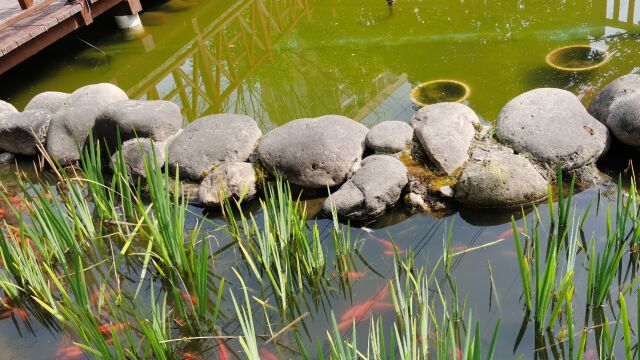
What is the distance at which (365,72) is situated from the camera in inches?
221

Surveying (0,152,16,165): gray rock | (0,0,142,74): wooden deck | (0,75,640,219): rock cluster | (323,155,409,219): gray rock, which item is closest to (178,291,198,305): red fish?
(0,75,640,219): rock cluster

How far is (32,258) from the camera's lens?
9.82 ft

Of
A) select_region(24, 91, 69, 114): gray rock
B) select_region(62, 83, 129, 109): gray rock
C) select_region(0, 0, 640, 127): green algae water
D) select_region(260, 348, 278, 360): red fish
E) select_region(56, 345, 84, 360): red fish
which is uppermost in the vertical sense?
select_region(62, 83, 129, 109): gray rock

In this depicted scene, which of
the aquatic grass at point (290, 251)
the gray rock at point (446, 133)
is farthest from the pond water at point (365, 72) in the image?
the gray rock at point (446, 133)

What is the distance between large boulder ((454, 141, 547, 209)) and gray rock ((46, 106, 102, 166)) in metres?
2.90

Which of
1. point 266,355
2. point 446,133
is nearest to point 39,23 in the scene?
point 446,133

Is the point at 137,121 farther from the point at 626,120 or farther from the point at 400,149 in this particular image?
the point at 626,120

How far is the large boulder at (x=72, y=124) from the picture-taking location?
458 centimetres

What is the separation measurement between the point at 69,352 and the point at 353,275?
148 centimetres

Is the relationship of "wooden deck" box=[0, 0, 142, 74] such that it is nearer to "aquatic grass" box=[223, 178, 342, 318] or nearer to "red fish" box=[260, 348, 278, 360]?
"aquatic grass" box=[223, 178, 342, 318]

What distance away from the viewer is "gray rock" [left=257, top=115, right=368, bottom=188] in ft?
12.3

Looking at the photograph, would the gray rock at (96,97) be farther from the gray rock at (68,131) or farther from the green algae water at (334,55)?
the green algae water at (334,55)

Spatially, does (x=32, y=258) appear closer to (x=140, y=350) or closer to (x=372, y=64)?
(x=140, y=350)

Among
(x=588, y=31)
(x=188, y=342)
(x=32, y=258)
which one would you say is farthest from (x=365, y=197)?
(x=588, y=31)
